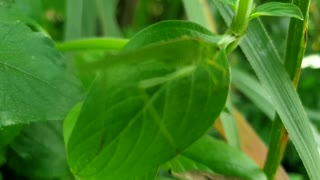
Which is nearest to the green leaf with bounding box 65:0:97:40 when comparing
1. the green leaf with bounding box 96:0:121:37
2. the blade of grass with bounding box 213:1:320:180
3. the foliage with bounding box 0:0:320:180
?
the green leaf with bounding box 96:0:121:37

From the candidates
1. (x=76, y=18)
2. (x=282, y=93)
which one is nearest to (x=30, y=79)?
(x=282, y=93)

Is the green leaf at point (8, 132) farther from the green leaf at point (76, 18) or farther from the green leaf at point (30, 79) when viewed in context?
the green leaf at point (76, 18)

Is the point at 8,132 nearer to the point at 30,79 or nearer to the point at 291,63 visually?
the point at 30,79

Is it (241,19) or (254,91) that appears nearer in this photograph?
(241,19)

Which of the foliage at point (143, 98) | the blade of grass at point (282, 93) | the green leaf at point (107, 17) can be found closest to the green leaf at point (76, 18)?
the green leaf at point (107, 17)

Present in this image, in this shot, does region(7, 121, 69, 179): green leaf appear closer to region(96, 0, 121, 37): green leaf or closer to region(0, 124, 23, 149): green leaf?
region(0, 124, 23, 149): green leaf

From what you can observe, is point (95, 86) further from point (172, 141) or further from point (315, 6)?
point (315, 6)
